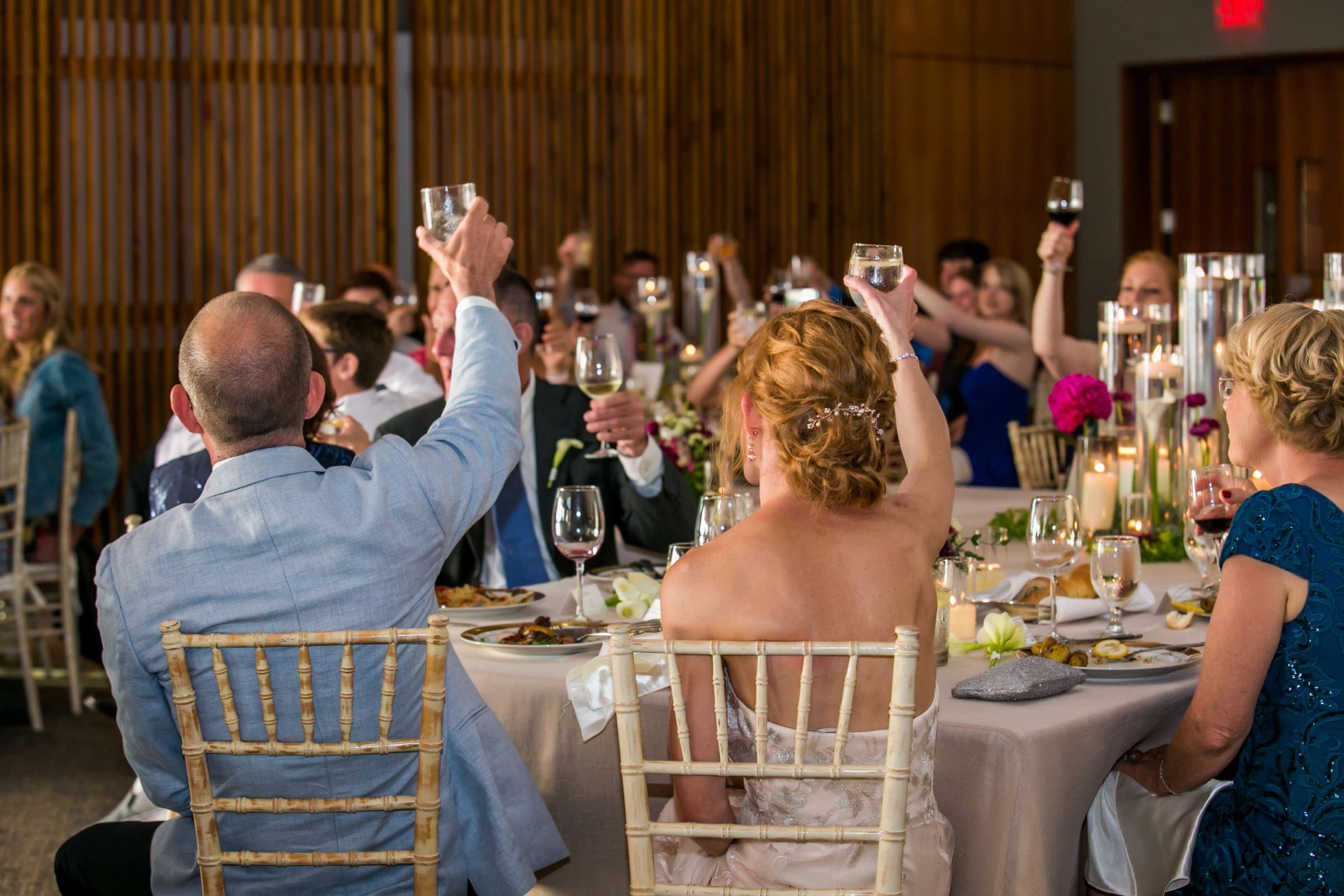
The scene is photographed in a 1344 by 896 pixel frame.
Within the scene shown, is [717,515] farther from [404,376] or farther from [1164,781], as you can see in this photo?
[404,376]

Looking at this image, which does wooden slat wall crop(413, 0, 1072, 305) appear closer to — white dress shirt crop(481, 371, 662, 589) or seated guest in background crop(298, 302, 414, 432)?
seated guest in background crop(298, 302, 414, 432)

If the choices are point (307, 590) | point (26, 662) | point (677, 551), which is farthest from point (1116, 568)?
point (26, 662)

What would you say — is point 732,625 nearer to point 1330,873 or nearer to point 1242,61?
point 1330,873

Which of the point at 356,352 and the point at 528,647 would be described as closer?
the point at 528,647

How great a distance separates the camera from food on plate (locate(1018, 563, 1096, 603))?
3.00 meters

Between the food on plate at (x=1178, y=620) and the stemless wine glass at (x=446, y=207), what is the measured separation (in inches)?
61.1

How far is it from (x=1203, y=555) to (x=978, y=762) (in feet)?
3.48

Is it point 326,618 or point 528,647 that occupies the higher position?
point 326,618

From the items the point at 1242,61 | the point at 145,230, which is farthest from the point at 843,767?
the point at 1242,61

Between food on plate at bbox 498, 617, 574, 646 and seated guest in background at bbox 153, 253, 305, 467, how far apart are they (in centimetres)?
212

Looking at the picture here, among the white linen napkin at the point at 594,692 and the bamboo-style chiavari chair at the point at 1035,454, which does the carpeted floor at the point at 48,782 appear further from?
the bamboo-style chiavari chair at the point at 1035,454

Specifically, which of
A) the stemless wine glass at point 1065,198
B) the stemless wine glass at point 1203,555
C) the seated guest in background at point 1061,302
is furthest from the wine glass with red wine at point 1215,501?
the seated guest in background at point 1061,302

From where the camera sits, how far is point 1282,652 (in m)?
2.15

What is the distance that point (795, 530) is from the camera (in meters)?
1.97
